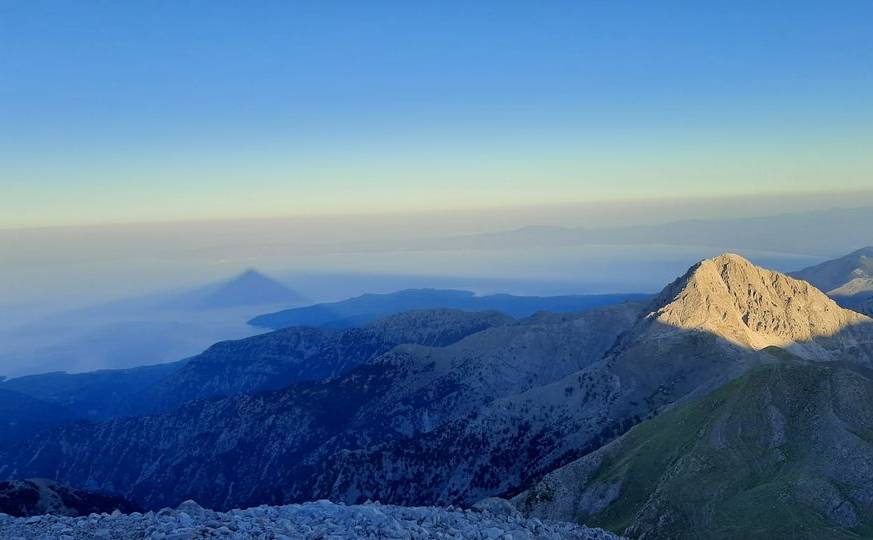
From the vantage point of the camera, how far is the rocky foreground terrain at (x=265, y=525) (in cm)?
3841

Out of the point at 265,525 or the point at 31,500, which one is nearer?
the point at 265,525

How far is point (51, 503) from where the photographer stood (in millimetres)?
190750

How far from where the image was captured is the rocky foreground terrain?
38.4 meters

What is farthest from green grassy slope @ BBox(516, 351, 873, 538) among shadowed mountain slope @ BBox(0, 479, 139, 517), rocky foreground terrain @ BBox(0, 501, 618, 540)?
shadowed mountain slope @ BBox(0, 479, 139, 517)

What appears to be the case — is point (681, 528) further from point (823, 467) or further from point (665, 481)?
point (823, 467)

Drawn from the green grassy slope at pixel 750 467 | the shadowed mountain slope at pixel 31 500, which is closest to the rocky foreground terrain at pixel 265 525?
the green grassy slope at pixel 750 467

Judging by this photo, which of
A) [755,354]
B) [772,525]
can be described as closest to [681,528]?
[772,525]

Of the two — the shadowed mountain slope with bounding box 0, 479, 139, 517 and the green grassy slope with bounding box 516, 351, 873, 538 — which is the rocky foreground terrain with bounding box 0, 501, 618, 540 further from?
the shadowed mountain slope with bounding box 0, 479, 139, 517

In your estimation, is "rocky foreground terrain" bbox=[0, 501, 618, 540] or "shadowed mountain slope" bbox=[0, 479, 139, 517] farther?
"shadowed mountain slope" bbox=[0, 479, 139, 517]

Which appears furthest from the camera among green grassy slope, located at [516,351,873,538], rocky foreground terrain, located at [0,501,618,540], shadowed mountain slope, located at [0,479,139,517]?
shadowed mountain slope, located at [0,479,139,517]

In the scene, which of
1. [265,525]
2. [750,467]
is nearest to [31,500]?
[265,525]

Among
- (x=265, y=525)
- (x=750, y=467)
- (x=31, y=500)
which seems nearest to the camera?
(x=265, y=525)

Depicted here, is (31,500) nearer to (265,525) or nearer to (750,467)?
(265,525)

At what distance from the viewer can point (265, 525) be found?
133 ft
